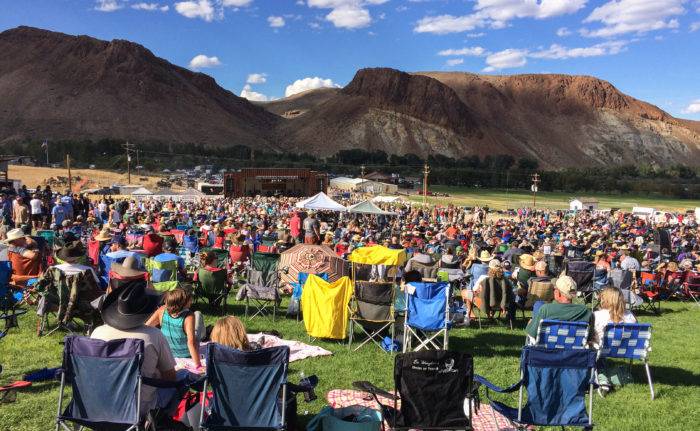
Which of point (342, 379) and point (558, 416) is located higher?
point (558, 416)

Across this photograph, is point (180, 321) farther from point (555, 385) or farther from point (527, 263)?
point (527, 263)

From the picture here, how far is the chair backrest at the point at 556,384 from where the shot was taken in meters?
4.34

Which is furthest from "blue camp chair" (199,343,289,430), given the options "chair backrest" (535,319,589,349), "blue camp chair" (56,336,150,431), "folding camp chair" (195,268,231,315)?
"folding camp chair" (195,268,231,315)

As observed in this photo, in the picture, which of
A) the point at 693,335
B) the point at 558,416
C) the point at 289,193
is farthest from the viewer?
the point at 289,193

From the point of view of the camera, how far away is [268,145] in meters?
126

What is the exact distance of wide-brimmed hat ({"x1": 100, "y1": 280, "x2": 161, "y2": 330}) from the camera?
13.4 feet

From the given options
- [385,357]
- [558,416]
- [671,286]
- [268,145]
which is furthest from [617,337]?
[268,145]

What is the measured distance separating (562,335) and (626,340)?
0.76 metres

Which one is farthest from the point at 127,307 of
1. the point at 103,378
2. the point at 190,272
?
the point at 190,272

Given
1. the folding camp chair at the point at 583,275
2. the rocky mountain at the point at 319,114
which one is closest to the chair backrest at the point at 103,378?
the folding camp chair at the point at 583,275

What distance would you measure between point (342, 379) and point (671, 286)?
384 inches

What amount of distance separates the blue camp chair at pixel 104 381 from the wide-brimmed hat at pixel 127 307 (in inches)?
8.6

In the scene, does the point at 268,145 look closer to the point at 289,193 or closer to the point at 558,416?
the point at 289,193

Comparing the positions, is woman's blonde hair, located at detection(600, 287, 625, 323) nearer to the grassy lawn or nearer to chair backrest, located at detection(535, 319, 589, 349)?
chair backrest, located at detection(535, 319, 589, 349)
